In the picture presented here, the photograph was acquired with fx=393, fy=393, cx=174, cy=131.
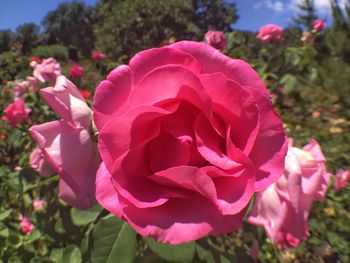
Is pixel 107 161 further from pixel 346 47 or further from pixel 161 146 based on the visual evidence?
pixel 346 47

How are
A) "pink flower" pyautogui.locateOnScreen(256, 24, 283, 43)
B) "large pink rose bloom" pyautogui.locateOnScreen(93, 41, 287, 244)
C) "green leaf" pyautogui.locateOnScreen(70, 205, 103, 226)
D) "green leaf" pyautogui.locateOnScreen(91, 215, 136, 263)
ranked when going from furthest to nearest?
"pink flower" pyautogui.locateOnScreen(256, 24, 283, 43) < "green leaf" pyautogui.locateOnScreen(70, 205, 103, 226) < "green leaf" pyautogui.locateOnScreen(91, 215, 136, 263) < "large pink rose bloom" pyautogui.locateOnScreen(93, 41, 287, 244)

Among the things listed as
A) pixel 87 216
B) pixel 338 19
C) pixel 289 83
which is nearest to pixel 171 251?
pixel 87 216

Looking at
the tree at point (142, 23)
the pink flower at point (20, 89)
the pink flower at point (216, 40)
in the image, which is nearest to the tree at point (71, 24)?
the tree at point (142, 23)

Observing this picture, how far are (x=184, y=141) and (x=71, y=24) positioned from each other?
37.7 metres

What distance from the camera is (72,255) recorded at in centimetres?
69

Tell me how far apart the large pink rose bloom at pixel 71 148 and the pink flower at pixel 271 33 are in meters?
2.00

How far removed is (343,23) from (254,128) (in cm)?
1248

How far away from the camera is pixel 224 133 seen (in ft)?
1.36

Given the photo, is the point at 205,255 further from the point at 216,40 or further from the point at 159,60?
the point at 216,40

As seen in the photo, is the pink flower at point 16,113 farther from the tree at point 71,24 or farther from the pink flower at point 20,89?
the tree at point 71,24

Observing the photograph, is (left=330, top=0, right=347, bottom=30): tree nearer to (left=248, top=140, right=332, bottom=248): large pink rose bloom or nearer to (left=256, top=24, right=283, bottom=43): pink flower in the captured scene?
(left=256, top=24, right=283, bottom=43): pink flower

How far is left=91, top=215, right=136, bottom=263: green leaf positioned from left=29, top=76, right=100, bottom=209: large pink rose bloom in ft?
0.19

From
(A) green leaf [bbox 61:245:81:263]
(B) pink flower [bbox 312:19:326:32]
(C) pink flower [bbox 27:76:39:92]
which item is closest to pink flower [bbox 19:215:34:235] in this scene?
(A) green leaf [bbox 61:245:81:263]

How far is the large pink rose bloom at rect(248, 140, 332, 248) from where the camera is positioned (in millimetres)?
573
